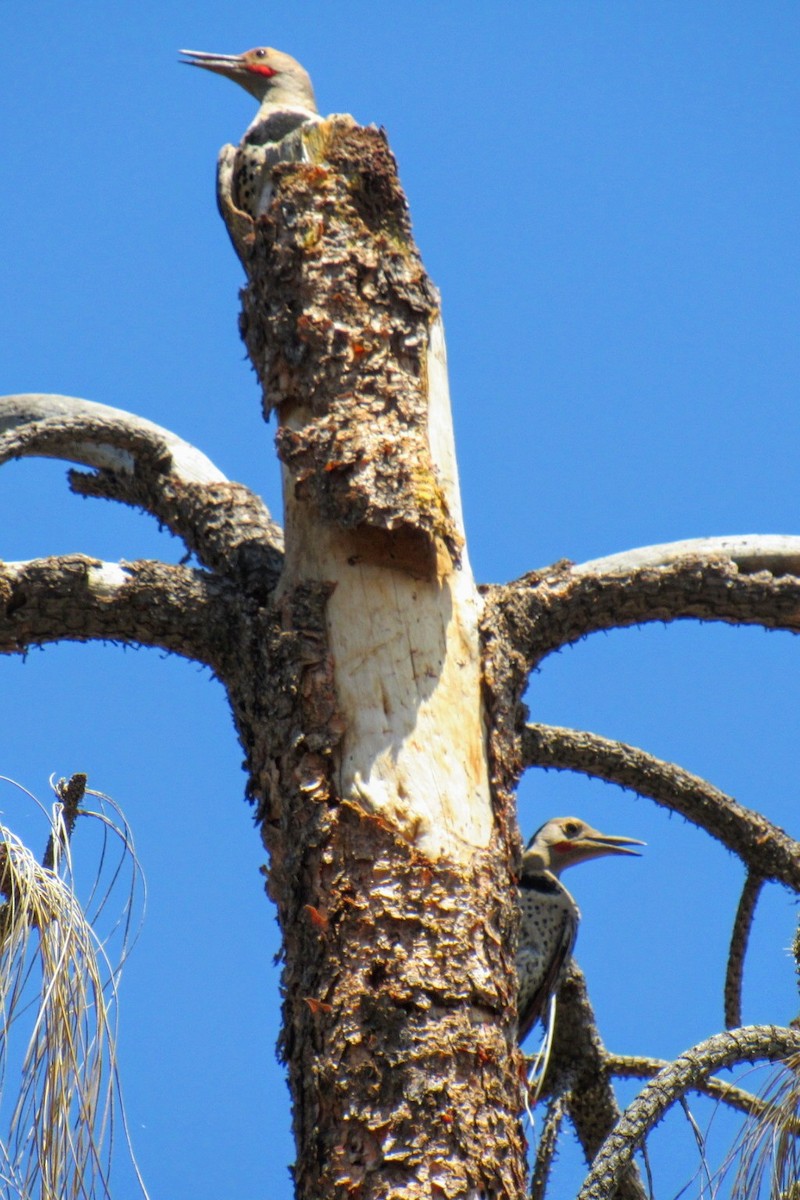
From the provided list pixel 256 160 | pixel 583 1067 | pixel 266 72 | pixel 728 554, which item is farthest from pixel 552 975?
pixel 266 72

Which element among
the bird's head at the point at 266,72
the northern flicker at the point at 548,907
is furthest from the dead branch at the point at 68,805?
the bird's head at the point at 266,72

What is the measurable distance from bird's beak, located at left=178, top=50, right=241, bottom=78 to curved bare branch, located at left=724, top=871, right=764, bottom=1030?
3.33 metres

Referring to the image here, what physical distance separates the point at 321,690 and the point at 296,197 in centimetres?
102

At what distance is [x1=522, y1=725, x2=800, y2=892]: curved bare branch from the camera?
3.08m

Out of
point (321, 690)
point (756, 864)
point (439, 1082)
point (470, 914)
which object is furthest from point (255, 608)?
point (756, 864)

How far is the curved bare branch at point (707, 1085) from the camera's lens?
241cm

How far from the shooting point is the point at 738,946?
10.6 ft

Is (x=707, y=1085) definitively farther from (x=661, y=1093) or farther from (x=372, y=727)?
(x=372, y=727)

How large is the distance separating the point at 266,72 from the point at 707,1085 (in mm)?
3336

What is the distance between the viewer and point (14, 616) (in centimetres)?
241

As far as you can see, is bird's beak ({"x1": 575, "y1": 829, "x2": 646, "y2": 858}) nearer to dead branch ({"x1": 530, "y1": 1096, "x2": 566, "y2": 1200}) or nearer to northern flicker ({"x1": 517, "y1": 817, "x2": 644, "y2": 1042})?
northern flicker ({"x1": 517, "y1": 817, "x2": 644, "y2": 1042})

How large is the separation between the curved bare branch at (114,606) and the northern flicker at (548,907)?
1.46 meters

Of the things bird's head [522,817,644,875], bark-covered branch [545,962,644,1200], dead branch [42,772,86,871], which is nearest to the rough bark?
dead branch [42,772,86,871]

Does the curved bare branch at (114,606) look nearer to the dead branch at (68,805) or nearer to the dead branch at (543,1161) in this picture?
the dead branch at (68,805)
